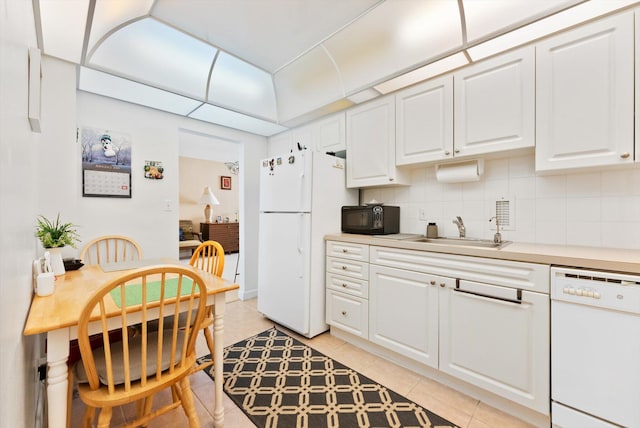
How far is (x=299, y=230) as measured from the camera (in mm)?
2469

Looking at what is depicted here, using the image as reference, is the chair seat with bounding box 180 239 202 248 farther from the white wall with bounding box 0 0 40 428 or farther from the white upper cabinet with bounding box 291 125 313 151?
the white wall with bounding box 0 0 40 428

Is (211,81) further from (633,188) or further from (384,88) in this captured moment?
(633,188)

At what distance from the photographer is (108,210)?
2.48m

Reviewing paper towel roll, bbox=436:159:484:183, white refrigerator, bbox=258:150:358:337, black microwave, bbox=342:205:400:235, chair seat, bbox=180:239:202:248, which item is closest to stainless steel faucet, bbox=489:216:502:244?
paper towel roll, bbox=436:159:484:183

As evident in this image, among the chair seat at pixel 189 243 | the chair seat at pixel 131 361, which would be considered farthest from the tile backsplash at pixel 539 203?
the chair seat at pixel 189 243

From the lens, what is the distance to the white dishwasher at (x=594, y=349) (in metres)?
1.19

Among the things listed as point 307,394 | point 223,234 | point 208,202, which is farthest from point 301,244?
point 208,202

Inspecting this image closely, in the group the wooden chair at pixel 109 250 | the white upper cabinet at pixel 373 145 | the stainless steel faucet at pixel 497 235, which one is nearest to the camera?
the stainless steel faucet at pixel 497 235

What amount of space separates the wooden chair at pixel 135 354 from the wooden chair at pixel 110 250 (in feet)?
4.19

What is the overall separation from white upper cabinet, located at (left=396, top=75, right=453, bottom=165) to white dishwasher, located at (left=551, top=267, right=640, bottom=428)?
115cm

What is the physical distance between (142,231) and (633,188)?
386cm

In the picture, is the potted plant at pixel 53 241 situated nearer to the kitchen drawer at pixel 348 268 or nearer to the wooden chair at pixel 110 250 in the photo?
the wooden chair at pixel 110 250

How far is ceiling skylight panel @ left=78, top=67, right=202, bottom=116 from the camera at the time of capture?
217cm

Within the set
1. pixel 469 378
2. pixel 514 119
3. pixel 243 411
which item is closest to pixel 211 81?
pixel 514 119
